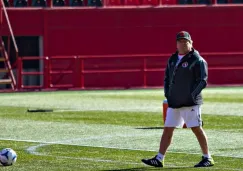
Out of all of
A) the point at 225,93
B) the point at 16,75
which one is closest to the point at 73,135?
the point at 225,93

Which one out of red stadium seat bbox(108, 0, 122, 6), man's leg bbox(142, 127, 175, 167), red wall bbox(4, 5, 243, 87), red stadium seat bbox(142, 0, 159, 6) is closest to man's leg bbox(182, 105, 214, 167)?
man's leg bbox(142, 127, 175, 167)

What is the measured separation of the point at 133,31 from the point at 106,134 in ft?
63.0

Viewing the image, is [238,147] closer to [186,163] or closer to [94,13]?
[186,163]

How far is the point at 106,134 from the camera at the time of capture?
16.5 metres

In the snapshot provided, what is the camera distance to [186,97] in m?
12.0

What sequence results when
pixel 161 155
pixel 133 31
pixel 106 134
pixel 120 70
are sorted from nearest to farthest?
pixel 161 155 → pixel 106 134 → pixel 120 70 → pixel 133 31

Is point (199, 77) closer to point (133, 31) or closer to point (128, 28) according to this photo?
point (128, 28)

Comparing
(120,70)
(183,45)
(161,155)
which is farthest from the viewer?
(120,70)

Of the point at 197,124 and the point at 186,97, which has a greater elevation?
the point at 186,97

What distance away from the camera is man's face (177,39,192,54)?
11.9 m

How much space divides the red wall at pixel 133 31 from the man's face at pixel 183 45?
22.1 metres

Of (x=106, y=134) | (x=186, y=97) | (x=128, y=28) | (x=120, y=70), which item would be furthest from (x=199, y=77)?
(x=128, y=28)

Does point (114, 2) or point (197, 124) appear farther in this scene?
point (114, 2)

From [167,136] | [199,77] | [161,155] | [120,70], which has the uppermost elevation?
[199,77]
